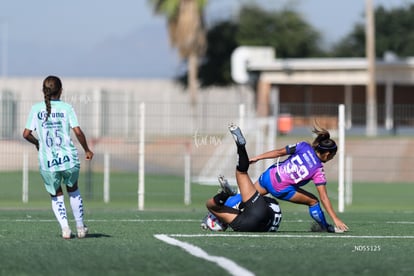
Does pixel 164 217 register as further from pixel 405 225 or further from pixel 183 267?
pixel 183 267

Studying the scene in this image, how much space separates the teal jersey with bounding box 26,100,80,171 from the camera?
42.0ft

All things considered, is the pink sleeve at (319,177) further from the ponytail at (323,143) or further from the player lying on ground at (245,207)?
the player lying on ground at (245,207)

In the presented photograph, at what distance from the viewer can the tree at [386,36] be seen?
90.2 m

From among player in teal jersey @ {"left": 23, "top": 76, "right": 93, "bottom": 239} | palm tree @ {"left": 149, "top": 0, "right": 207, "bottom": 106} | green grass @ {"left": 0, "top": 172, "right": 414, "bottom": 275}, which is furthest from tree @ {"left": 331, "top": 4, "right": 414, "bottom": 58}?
player in teal jersey @ {"left": 23, "top": 76, "right": 93, "bottom": 239}

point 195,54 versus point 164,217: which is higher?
point 195,54

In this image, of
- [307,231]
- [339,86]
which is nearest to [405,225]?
[307,231]

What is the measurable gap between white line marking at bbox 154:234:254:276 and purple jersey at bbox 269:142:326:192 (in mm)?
2058

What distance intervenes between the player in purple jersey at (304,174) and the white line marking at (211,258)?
6.67 feet

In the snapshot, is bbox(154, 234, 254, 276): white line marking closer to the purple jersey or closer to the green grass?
the green grass

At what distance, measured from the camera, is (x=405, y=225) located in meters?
16.6

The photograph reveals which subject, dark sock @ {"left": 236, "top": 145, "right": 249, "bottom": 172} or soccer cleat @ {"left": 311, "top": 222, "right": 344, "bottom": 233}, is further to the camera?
soccer cleat @ {"left": 311, "top": 222, "right": 344, "bottom": 233}

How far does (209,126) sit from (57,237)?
1657 centimetres

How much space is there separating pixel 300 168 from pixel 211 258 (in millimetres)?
4009

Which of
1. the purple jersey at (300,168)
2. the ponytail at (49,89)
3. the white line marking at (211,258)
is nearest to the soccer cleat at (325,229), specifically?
the purple jersey at (300,168)
